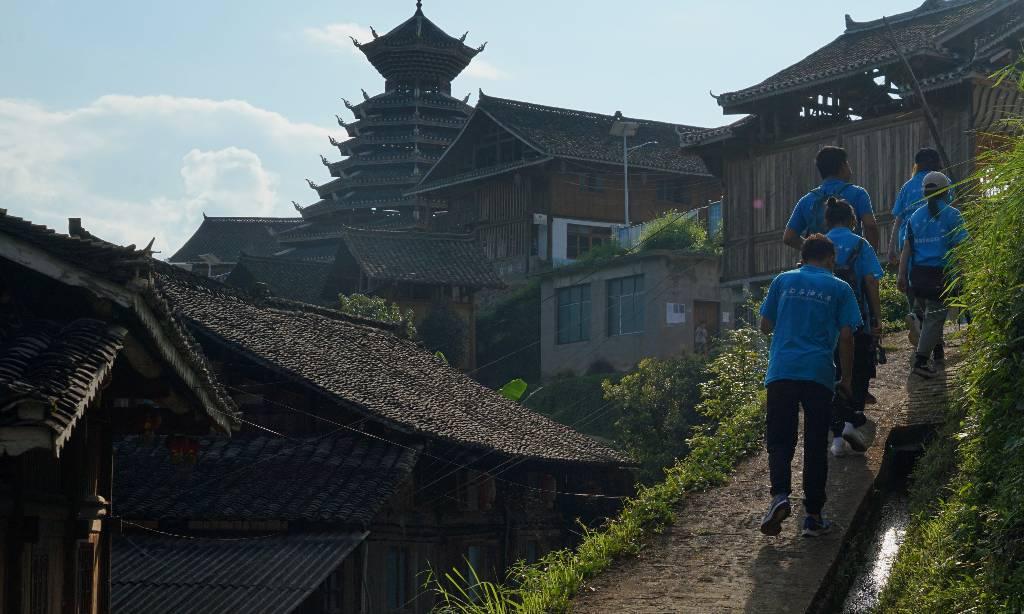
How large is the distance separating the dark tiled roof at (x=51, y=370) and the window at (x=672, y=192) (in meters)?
38.2

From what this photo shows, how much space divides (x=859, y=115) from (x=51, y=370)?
23.1 metres

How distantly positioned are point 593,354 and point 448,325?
18.5ft

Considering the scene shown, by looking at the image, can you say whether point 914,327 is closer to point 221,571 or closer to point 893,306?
point 893,306

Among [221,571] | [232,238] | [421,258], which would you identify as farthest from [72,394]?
[232,238]

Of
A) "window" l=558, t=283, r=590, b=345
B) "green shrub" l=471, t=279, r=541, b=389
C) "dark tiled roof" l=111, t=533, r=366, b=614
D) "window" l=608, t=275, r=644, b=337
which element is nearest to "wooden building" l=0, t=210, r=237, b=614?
"dark tiled roof" l=111, t=533, r=366, b=614

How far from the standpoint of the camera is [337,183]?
57250mm

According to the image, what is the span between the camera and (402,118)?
182 ft

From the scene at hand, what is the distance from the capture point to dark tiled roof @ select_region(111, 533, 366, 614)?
750 inches

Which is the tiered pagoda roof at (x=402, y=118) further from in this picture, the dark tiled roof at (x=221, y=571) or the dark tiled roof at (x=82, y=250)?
the dark tiled roof at (x=82, y=250)

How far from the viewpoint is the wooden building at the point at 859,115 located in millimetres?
25219

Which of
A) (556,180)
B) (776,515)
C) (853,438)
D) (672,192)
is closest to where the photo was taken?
(776,515)

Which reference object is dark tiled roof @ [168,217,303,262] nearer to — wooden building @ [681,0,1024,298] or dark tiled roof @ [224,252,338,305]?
dark tiled roof @ [224,252,338,305]

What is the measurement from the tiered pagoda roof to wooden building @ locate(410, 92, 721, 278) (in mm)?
7935

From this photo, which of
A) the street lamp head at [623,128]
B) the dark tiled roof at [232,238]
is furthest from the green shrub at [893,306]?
the dark tiled roof at [232,238]
